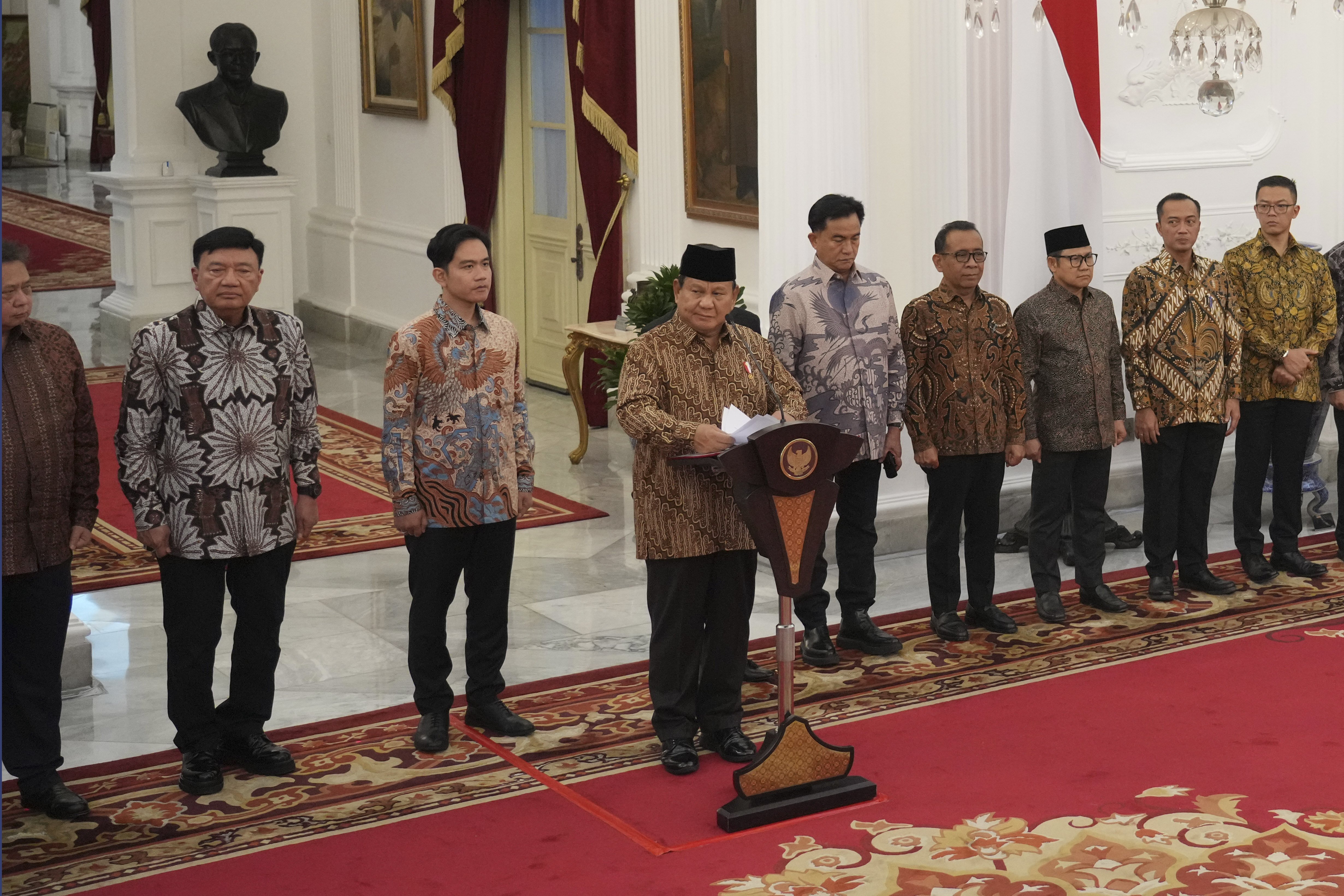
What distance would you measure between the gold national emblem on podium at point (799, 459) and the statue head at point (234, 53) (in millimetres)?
9525

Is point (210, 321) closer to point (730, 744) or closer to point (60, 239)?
point (730, 744)

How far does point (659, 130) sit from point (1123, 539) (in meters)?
3.75

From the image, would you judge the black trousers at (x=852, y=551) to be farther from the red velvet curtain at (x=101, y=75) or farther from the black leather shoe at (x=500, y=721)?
the red velvet curtain at (x=101, y=75)

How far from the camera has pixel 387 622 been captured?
6.52m

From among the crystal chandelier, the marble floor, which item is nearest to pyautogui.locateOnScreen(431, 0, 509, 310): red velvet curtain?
the marble floor

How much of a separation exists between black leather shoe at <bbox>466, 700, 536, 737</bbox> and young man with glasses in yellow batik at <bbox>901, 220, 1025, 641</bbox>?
179cm

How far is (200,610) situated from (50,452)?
61 cm

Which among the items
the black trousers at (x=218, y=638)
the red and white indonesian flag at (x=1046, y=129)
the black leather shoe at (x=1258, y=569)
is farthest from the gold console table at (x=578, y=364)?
the black trousers at (x=218, y=638)

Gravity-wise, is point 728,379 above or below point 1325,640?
above

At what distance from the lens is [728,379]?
4.70 m

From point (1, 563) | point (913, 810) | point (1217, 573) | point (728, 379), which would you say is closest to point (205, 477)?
point (1, 563)

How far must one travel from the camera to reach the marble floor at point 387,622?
5527 mm

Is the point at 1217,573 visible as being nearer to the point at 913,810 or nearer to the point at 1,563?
the point at 913,810

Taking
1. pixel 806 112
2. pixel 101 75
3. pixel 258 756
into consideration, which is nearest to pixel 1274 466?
pixel 806 112
